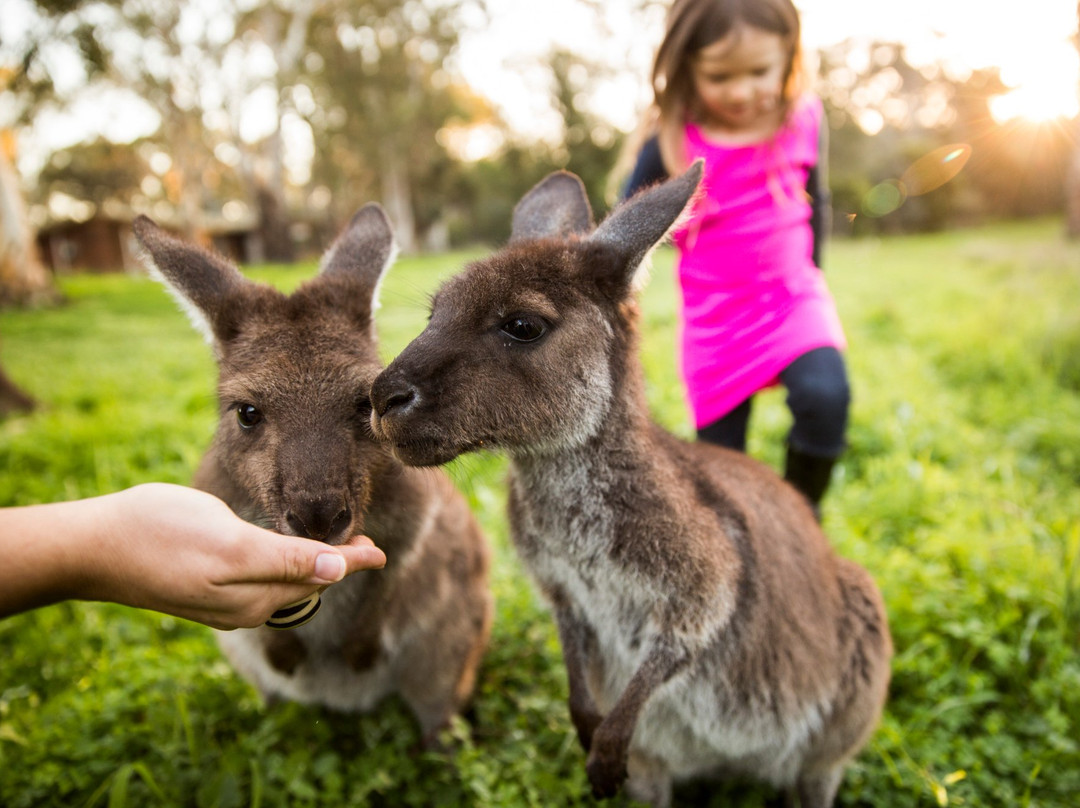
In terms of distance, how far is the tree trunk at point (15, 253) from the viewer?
43.2 feet

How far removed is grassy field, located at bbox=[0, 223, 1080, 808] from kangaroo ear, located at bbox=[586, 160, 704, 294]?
664 millimetres

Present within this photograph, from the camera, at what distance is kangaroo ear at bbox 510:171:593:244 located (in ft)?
7.58

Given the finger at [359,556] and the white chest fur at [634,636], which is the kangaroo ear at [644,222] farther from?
the finger at [359,556]

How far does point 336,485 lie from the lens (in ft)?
5.74

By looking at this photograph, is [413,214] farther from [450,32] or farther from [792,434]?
[792,434]

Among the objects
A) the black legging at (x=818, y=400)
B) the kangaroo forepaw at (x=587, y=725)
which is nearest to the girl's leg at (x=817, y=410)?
the black legging at (x=818, y=400)

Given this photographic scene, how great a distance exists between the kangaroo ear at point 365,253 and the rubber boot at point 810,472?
188cm

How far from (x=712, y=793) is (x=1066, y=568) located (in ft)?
5.65

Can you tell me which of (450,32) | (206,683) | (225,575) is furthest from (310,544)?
(450,32)

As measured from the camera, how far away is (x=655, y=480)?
6.64ft

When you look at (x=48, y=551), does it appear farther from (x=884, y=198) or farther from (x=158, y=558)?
(x=884, y=198)

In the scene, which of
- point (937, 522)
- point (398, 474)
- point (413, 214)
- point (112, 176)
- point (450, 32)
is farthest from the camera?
point (112, 176)

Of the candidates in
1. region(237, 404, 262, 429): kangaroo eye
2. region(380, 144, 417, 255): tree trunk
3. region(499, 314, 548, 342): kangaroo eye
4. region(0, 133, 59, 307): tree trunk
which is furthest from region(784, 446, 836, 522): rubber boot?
region(380, 144, 417, 255): tree trunk

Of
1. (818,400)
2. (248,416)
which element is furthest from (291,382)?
(818,400)
